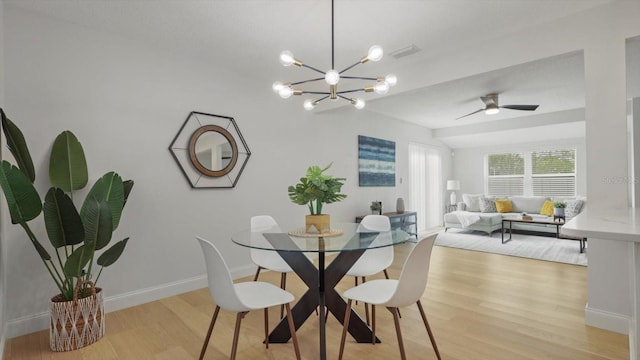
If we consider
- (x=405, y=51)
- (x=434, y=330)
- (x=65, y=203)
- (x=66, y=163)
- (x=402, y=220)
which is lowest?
(x=434, y=330)

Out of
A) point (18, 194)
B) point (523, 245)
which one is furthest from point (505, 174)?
point (18, 194)

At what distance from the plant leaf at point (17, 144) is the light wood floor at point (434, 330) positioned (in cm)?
124

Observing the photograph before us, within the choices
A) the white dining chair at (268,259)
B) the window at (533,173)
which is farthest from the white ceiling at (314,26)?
the window at (533,173)

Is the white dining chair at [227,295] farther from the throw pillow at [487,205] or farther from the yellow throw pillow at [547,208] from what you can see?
the yellow throw pillow at [547,208]

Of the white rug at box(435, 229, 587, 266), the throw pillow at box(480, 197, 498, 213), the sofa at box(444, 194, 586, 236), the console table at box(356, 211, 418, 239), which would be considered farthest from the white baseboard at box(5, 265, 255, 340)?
the throw pillow at box(480, 197, 498, 213)

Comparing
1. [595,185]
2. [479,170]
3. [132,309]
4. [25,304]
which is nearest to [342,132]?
[595,185]

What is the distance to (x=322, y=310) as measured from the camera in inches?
73.7

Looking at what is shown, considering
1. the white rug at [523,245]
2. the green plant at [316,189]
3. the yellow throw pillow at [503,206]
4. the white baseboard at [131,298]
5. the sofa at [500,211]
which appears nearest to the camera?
the green plant at [316,189]

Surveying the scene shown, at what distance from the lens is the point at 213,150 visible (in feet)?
11.2

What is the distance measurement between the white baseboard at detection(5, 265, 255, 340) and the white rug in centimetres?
379

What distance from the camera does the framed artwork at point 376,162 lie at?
531 centimetres

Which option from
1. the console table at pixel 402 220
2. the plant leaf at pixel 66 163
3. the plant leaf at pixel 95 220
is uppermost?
the plant leaf at pixel 66 163

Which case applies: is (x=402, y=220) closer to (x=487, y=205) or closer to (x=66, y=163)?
(x=487, y=205)

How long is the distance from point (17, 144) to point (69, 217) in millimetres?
584
